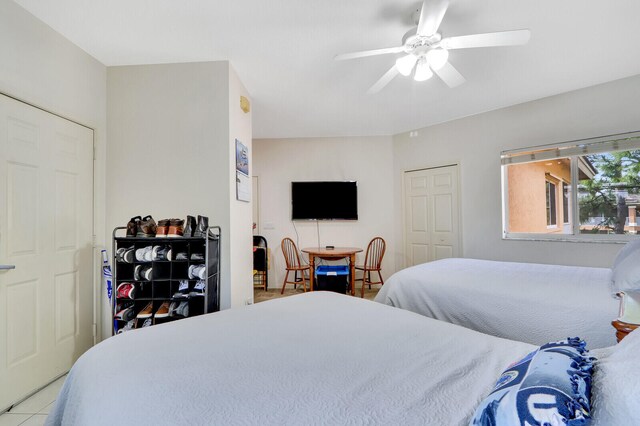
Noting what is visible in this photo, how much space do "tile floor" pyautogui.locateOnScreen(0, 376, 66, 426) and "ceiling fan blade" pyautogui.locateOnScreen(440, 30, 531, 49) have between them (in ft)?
11.0

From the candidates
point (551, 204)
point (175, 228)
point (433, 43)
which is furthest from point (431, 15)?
point (551, 204)

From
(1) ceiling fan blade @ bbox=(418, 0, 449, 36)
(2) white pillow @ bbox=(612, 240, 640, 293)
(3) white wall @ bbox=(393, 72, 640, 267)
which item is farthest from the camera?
(3) white wall @ bbox=(393, 72, 640, 267)

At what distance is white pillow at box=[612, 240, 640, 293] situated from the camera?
1.35 metres

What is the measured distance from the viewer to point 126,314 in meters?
2.26

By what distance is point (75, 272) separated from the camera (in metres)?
2.43

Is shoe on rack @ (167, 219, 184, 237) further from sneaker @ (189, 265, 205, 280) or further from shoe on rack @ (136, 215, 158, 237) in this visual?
sneaker @ (189, 265, 205, 280)

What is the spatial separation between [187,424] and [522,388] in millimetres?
720

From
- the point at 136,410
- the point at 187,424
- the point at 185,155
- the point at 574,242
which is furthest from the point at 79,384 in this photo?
the point at 574,242

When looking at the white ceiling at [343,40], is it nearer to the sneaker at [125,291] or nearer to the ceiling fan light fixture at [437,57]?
the ceiling fan light fixture at [437,57]

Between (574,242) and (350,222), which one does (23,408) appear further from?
(574,242)

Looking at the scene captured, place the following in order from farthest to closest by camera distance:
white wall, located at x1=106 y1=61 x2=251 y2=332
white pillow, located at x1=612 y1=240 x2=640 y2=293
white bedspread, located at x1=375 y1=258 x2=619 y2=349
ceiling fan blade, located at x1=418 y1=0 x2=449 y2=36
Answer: white wall, located at x1=106 y1=61 x2=251 y2=332, ceiling fan blade, located at x1=418 y1=0 x2=449 y2=36, white bedspread, located at x1=375 y1=258 x2=619 y2=349, white pillow, located at x1=612 y1=240 x2=640 y2=293

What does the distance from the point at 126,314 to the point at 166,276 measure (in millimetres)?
374

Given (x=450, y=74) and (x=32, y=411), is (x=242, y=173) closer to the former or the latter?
(x=450, y=74)

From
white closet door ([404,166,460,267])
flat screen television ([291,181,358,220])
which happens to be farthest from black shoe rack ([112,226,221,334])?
white closet door ([404,166,460,267])
